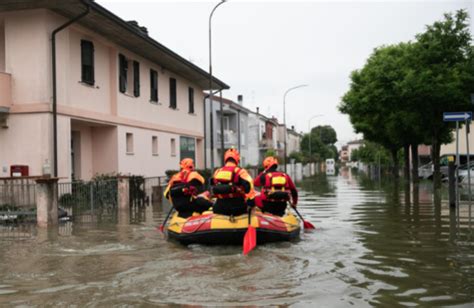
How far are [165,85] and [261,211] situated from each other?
57.0ft

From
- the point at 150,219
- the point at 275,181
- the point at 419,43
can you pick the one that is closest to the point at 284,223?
the point at 275,181

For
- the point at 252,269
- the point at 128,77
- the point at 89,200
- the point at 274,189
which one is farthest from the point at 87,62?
the point at 252,269

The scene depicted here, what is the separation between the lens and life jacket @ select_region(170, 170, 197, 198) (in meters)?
11.4

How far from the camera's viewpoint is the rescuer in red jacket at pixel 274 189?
11.6 metres

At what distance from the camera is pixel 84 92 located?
779 inches

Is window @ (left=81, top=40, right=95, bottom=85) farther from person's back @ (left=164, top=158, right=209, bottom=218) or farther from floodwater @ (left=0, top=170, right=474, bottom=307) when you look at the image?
person's back @ (left=164, top=158, right=209, bottom=218)

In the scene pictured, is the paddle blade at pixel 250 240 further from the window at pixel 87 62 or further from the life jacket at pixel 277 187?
the window at pixel 87 62

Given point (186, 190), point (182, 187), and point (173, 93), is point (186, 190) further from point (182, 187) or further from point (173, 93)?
point (173, 93)

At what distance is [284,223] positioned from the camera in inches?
439

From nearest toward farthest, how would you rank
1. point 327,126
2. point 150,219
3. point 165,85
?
point 150,219 < point 165,85 < point 327,126

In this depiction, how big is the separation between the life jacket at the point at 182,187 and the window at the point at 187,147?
1924 centimetres

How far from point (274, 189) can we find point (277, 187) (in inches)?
3.7

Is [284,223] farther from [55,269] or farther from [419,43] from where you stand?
[419,43]

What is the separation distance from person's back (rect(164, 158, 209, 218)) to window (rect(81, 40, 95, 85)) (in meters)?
9.77
